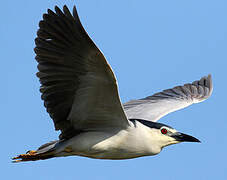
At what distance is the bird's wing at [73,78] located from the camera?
21.6 ft

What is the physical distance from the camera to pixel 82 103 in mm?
7051

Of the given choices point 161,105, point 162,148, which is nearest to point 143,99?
point 161,105

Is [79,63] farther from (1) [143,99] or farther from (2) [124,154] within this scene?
(1) [143,99]

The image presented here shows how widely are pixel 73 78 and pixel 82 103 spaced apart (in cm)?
41

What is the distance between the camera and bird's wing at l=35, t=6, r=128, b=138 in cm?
659

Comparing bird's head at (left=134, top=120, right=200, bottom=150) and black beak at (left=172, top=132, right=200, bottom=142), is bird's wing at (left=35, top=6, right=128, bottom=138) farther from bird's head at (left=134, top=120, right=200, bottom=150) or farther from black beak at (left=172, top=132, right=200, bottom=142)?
black beak at (left=172, top=132, right=200, bottom=142)

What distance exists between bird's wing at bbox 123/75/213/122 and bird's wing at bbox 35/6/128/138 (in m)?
1.94

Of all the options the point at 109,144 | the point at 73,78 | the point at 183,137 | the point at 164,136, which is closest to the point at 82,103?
the point at 73,78

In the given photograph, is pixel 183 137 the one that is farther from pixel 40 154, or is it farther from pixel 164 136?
pixel 40 154

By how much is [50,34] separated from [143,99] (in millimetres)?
4202

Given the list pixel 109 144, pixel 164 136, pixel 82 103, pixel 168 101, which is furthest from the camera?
pixel 168 101

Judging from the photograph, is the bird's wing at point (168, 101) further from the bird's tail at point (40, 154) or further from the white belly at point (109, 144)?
the bird's tail at point (40, 154)

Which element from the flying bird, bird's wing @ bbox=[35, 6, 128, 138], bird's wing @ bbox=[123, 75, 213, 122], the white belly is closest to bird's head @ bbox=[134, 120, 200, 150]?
the flying bird

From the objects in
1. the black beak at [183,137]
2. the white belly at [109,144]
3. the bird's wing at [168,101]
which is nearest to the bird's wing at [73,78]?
the white belly at [109,144]
